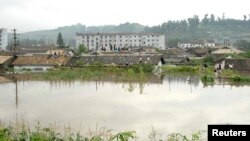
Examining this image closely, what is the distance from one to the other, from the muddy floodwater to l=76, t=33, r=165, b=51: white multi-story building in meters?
38.4

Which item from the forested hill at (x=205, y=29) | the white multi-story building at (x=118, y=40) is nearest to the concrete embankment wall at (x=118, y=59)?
the white multi-story building at (x=118, y=40)

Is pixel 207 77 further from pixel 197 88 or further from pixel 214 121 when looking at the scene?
pixel 214 121

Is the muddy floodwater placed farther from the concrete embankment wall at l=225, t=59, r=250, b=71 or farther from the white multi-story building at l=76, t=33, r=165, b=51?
the white multi-story building at l=76, t=33, r=165, b=51

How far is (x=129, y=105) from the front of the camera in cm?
1169

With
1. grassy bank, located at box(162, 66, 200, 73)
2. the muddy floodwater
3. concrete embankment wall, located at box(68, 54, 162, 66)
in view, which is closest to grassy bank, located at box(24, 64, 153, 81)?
grassy bank, located at box(162, 66, 200, 73)

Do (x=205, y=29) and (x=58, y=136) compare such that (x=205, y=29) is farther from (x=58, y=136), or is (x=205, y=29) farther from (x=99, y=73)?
(x=58, y=136)

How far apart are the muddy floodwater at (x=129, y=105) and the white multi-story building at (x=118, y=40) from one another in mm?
38437

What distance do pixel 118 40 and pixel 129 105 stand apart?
46709 mm

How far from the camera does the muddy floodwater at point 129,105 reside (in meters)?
9.09

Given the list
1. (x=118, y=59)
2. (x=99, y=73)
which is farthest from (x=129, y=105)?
(x=118, y=59)

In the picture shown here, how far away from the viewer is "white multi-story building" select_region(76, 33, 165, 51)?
56250 mm

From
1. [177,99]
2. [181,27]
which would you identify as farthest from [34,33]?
[177,99]

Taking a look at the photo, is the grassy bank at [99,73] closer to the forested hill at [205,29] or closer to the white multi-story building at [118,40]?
the white multi-story building at [118,40]

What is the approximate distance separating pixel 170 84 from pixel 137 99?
4.58 metres
